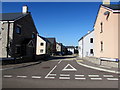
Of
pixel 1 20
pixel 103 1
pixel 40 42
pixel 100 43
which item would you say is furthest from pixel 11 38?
pixel 40 42

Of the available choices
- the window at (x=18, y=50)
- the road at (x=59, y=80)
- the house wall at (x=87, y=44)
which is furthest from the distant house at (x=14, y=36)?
the house wall at (x=87, y=44)

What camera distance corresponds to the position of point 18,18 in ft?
71.6

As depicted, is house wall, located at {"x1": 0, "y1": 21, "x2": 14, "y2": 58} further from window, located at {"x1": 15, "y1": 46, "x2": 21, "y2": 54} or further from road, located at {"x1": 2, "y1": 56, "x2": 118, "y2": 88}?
road, located at {"x1": 2, "y1": 56, "x2": 118, "y2": 88}

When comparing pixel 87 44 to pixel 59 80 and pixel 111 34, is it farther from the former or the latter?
pixel 59 80

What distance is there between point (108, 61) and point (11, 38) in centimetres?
1422

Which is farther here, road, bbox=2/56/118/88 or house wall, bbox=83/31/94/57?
house wall, bbox=83/31/94/57

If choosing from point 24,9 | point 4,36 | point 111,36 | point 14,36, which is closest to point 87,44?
point 24,9

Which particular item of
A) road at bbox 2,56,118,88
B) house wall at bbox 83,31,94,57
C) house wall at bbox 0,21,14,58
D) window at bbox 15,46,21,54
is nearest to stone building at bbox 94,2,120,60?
road at bbox 2,56,118,88

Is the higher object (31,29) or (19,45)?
(31,29)

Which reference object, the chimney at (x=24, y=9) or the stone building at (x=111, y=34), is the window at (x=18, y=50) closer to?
the chimney at (x=24, y=9)

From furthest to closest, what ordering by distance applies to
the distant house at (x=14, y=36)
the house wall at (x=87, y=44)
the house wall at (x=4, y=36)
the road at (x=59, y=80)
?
the house wall at (x=87, y=44) < the distant house at (x=14, y=36) < the house wall at (x=4, y=36) < the road at (x=59, y=80)

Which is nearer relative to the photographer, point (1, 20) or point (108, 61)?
point (108, 61)

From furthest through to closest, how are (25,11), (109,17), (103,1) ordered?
(25,11) < (103,1) < (109,17)

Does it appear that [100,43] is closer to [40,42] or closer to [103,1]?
[103,1]
